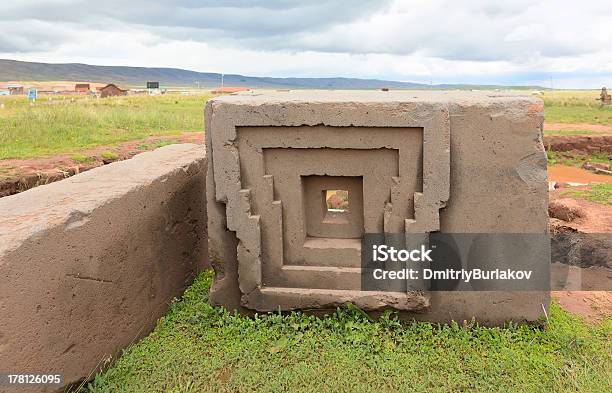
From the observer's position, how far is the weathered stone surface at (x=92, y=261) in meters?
3.15

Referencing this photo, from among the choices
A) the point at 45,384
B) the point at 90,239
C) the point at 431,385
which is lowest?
the point at 431,385

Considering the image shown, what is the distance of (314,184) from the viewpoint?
480 cm

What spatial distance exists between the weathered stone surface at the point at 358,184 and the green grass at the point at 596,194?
4.84 m

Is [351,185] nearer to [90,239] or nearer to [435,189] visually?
[435,189]

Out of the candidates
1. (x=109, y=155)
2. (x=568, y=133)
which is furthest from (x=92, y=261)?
(x=568, y=133)

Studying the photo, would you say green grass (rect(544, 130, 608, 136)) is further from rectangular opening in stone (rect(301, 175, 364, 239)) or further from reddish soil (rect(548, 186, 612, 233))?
rectangular opening in stone (rect(301, 175, 364, 239))

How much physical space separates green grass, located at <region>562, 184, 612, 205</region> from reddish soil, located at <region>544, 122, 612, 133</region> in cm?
1080

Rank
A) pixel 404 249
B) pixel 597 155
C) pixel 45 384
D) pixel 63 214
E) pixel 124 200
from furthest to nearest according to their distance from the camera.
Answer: pixel 597 155 < pixel 404 249 < pixel 124 200 < pixel 63 214 < pixel 45 384

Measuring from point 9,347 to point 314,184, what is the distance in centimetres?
264

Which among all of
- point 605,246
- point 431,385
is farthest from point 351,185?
point 605,246

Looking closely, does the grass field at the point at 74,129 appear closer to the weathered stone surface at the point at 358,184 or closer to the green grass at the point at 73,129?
the green grass at the point at 73,129

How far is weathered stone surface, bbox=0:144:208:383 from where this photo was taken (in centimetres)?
315

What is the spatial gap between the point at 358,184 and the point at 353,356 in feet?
4.72

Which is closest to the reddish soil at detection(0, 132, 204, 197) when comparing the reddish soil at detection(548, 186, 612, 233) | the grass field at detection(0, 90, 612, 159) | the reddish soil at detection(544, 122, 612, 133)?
the grass field at detection(0, 90, 612, 159)
